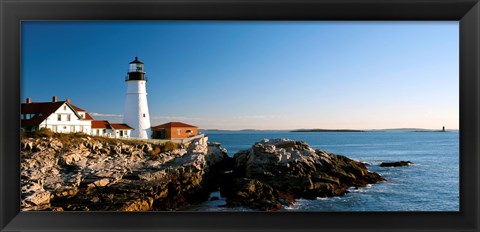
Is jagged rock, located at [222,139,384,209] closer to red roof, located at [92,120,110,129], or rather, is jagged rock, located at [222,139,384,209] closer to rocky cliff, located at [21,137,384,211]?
rocky cliff, located at [21,137,384,211]

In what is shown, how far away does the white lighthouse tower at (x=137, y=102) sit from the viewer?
9.03ft

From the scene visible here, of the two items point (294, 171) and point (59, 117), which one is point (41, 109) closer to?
point (59, 117)

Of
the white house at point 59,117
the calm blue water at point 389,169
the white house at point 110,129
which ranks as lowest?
the calm blue water at point 389,169

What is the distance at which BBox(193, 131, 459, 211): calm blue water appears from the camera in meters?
3.27

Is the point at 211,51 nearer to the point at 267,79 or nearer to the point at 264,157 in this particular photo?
the point at 267,79

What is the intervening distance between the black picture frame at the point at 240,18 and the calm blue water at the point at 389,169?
1.35 meters

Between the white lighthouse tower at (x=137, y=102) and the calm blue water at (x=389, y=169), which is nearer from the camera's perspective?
the white lighthouse tower at (x=137, y=102)

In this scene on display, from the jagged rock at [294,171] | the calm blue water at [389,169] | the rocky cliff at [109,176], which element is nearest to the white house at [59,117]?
the rocky cliff at [109,176]

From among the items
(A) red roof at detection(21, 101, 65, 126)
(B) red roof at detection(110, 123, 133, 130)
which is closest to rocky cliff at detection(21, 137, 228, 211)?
(B) red roof at detection(110, 123, 133, 130)

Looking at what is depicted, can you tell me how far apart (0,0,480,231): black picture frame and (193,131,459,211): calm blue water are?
1.35 meters

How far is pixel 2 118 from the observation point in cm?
155

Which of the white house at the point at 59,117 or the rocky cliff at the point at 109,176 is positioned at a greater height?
the white house at the point at 59,117

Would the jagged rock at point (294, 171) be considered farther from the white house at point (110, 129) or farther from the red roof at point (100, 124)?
the red roof at point (100, 124)

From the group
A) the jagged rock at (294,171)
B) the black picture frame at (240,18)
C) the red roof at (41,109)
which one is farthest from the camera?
the jagged rock at (294,171)
